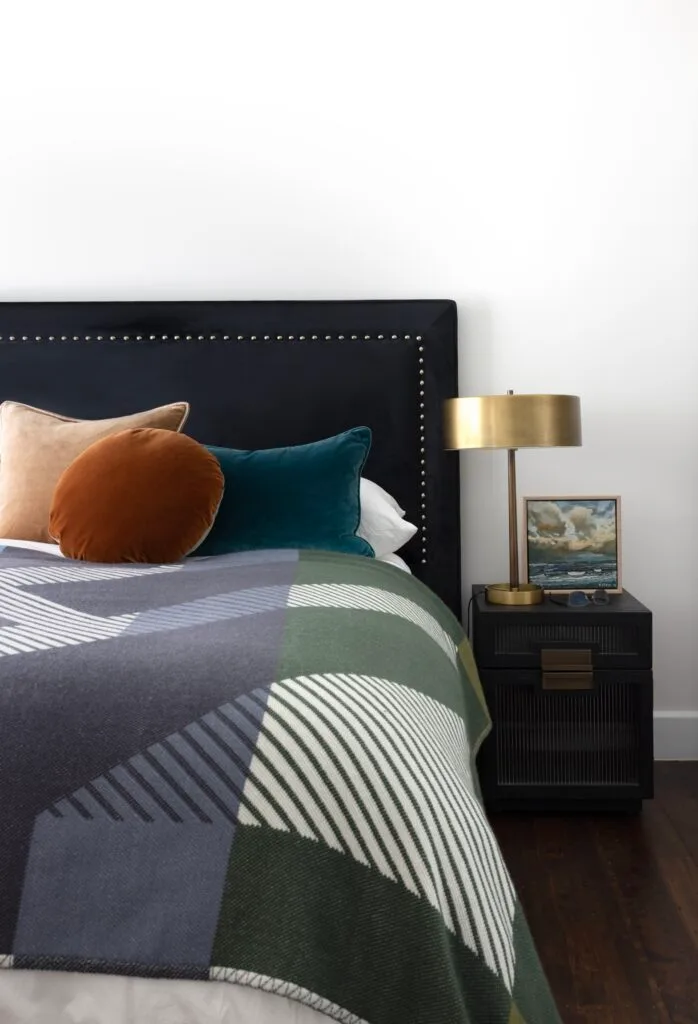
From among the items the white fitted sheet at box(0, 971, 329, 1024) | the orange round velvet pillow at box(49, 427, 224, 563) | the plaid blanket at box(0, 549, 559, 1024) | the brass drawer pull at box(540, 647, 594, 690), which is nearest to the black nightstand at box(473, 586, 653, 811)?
the brass drawer pull at box(540, 647, 594, 690)

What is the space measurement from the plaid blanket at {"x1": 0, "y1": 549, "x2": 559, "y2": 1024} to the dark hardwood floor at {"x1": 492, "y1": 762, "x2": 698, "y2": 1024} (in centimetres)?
71

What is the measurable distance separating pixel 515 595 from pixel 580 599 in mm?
171

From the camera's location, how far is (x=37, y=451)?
2510 millimetres

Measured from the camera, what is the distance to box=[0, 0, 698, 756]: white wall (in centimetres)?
292

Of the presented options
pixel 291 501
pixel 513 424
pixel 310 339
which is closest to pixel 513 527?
pixel 513 424

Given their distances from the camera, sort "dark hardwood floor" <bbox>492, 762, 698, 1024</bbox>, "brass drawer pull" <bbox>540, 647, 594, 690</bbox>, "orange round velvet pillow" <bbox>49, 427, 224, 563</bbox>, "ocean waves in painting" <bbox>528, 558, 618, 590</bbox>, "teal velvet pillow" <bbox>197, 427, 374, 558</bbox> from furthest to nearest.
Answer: "ocean waves in painting" <bbox>528, 558, 618, 590</bbox>, "brass drawer pull" <bbox>540, 647, 594, 690</bbox>, "teal velvet pillow" <bbox>197, 427, 374, 558</bbox>, "orange round velvet pillow" <bbox>49, 427, 224, 563</bbox>, "dark hardwood floor" <bbox>492, 762, 698, 1024</bbox>

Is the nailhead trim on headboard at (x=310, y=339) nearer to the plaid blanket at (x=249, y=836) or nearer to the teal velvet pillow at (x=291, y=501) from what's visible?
the teal velvet pillow at (x=291, y=501)

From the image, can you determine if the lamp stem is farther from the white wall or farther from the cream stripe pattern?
the cream stripe pattern

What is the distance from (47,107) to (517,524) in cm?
193

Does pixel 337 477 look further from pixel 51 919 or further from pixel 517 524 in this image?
pixel 51 919

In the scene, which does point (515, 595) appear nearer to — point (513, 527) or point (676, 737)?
point (513, 527)

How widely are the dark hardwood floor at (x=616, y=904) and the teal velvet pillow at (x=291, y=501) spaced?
0.84m

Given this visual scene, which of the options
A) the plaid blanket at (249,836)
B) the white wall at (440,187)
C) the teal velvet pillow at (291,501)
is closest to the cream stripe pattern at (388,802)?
the plaid blanket at (249,836)

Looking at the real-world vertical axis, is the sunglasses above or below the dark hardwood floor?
above
